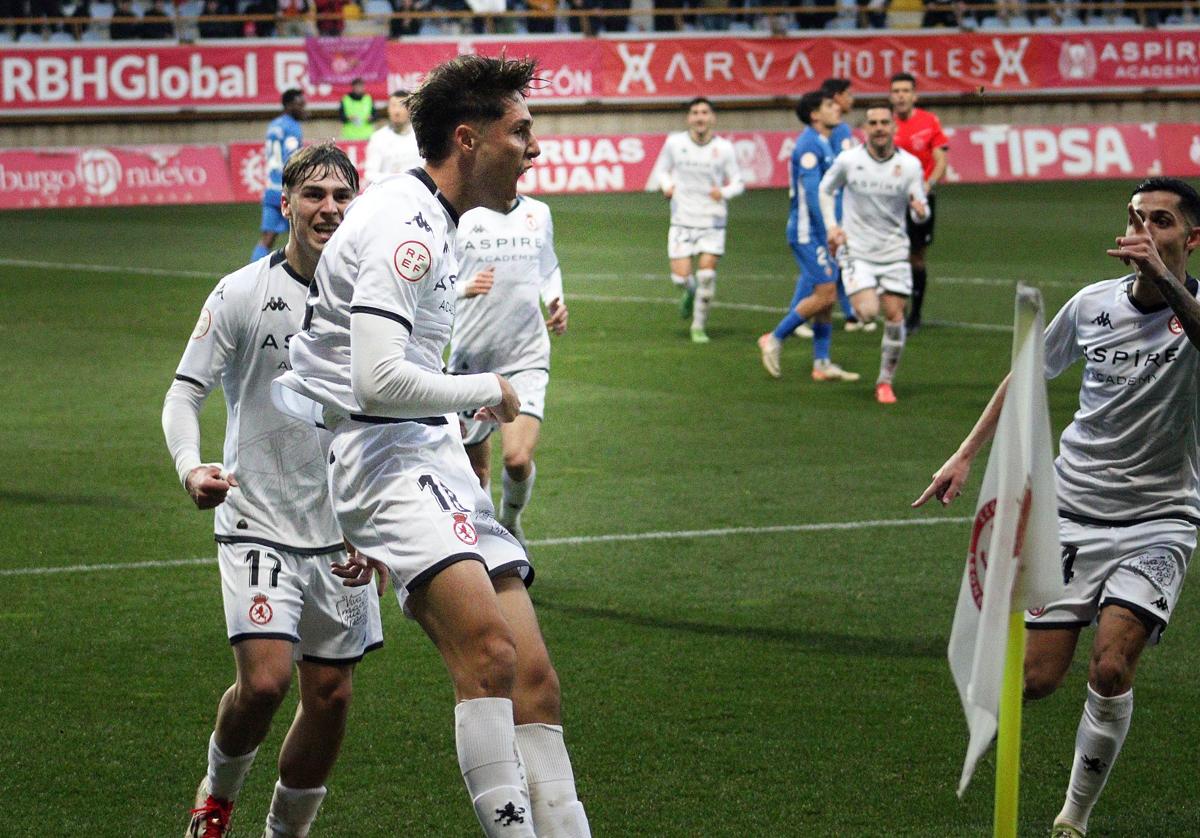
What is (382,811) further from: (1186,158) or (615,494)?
(1186,158)

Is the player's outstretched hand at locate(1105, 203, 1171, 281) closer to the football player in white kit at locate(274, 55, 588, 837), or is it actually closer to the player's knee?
the player's knee

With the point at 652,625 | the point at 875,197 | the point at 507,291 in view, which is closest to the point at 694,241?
the point at 875,197

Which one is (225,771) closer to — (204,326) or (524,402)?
(204,326)

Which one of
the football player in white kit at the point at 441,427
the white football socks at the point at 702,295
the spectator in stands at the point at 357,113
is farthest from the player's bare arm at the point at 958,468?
the spectator in stands at the point at 357,113

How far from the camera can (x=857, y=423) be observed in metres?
12.2

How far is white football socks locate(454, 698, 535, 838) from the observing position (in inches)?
153

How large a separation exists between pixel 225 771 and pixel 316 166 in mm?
1703

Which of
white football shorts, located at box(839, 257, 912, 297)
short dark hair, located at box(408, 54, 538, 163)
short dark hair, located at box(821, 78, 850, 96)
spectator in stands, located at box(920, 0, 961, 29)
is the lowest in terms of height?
white football shorts, located at box(839, 257, 912, 297)

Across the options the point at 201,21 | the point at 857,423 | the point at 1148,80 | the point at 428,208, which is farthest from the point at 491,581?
the point at 1148,80

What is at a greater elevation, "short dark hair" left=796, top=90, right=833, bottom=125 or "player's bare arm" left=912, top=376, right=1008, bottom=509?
"short dark hair" left=796, top=90, right=833, bottom=125

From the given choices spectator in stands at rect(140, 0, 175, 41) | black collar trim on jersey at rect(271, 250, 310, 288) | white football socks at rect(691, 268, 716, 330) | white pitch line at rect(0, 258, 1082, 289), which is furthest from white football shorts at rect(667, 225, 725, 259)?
spectator in stands at rect(140, 0, 175, 41)

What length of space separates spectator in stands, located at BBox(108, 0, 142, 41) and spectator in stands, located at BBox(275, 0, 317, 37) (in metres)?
2.52

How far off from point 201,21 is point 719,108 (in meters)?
9.70

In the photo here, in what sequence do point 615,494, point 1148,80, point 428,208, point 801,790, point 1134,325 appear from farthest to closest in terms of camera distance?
point 1148,80
point 615,494
point 801,790
point 1134,325
point 428,208
